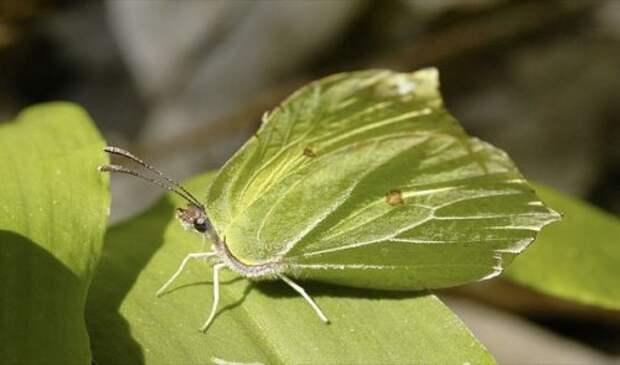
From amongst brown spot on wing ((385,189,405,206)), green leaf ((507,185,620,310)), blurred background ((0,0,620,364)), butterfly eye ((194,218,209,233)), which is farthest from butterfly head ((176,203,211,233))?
blurred background ((0,0,620,364))

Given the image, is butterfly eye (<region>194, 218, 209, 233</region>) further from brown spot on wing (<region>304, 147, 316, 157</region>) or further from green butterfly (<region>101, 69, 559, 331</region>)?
brown spot on wing (<region>304, 147, 316, 157</region>)

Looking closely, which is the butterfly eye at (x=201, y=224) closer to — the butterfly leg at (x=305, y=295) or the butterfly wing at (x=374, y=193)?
the butterfly wing at (x=374, y=193)

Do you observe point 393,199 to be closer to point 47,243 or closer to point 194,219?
point 194,219

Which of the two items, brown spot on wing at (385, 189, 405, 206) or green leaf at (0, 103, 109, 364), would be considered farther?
brown spot on wing at (385, 189, 405, 206)

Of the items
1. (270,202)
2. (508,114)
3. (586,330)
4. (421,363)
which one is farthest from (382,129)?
(508,114)

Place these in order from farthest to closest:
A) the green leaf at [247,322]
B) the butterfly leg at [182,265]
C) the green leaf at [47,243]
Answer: the butterfly leg at [182,265]
the green leaf at [247,322]
the green leaf at [47,243]

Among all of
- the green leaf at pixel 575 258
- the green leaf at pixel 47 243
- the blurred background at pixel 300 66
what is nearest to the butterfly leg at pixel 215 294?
the green leaf at pixel 47 243
